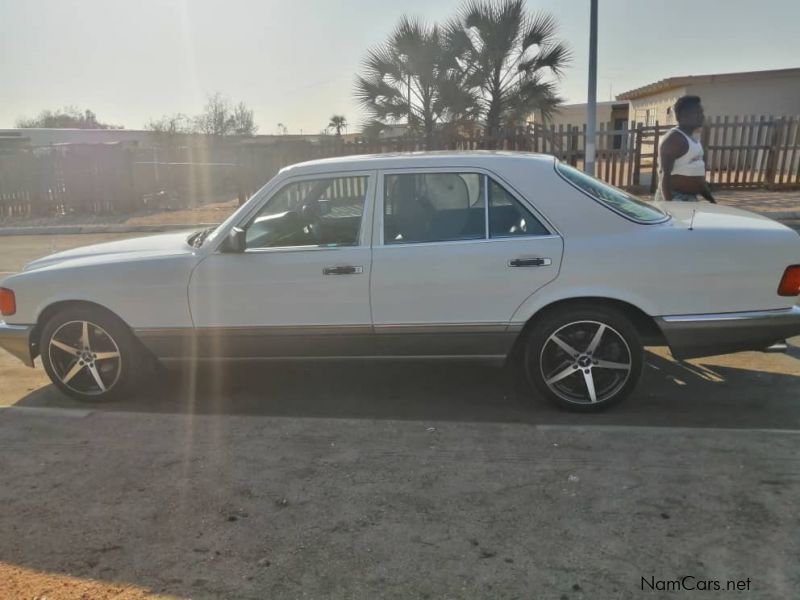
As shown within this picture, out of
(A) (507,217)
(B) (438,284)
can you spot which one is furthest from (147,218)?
(A) (507,217)

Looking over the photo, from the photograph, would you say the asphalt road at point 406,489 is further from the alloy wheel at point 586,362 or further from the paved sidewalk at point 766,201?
the paved sidewalk at point 766,201

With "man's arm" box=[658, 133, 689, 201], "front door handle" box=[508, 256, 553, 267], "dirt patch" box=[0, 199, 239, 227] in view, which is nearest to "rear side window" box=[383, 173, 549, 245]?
"front door handle" box=[508, 256, 553, 267]

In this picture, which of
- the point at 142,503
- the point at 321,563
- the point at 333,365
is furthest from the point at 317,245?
the point at 321,563

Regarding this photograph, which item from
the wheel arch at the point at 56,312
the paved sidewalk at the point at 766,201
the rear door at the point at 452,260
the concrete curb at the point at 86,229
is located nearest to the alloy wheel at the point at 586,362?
the rear door at the point at 452,260

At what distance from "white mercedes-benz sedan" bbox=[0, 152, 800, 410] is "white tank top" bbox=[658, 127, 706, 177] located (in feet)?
4.60

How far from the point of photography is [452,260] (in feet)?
12.7

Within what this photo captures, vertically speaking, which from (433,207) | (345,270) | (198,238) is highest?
(433,207)

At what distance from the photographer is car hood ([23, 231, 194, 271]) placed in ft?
14.1

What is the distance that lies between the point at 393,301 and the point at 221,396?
1.52 metres

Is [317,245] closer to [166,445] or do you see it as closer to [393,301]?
[393,301]

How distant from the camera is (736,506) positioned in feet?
9.53

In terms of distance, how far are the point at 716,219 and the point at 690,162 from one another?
5.62ft

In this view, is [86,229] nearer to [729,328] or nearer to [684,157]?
[684,157]

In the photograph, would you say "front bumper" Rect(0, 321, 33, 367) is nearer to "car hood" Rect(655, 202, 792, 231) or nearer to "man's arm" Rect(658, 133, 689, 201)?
"car hood" Rect(655, 202, 792, 231)
